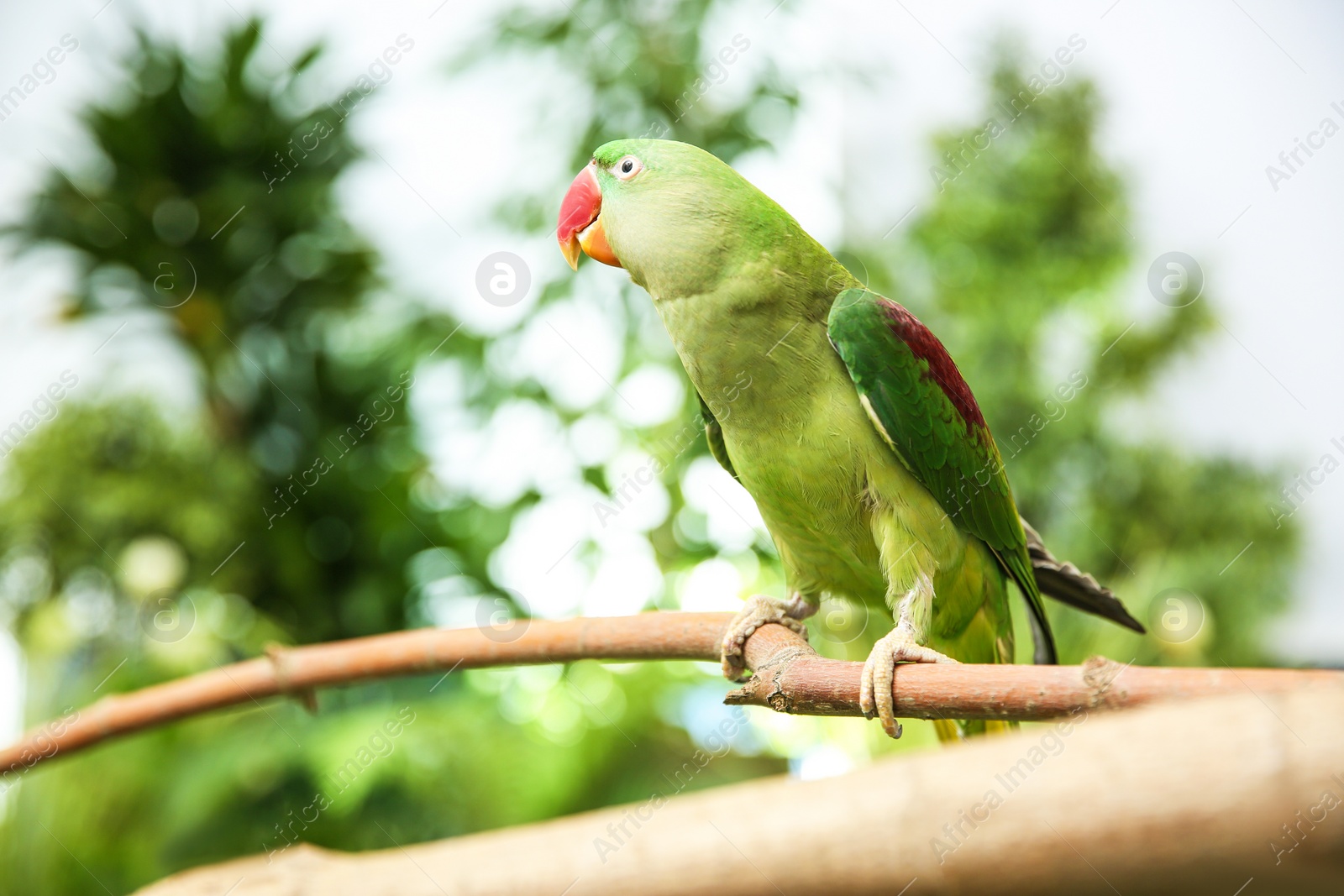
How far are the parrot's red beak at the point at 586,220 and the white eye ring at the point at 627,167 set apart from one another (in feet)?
0.10

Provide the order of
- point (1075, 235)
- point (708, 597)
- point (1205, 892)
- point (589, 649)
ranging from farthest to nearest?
point (1075, 235), point (708, 597), point (589, 649), point (1205, 892)

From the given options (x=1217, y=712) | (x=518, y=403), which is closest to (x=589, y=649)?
(x=1217, y=712)

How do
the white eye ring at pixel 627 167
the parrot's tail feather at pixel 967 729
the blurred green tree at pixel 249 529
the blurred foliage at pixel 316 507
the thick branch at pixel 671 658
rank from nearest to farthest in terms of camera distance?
1. the thick branch at pixel 671 658
2. the white eye ring at pixel 627 167
3. the parrot's tail feather at pixel 967 729
4. the blurred foliage at pixel 316 507
5. the blurred green tree at pixel 249 529

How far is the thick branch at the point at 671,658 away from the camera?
0.52 metres

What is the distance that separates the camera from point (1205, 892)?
31 cm

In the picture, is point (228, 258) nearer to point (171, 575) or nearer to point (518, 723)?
point (171, 575)

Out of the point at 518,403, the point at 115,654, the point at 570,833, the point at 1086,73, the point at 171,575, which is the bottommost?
the point at 115,654

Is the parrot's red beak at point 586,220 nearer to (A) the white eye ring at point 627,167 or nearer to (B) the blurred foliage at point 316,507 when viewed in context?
(A) the white eye ring at point 627,167

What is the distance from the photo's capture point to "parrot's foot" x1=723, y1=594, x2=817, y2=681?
969mm

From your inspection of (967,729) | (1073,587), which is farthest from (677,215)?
(967,729)

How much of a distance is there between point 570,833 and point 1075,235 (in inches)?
150

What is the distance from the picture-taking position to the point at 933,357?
3.03 ft

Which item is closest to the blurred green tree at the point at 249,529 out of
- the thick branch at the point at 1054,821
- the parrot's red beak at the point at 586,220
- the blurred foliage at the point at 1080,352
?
the parrot's red beak at the point at 586,220

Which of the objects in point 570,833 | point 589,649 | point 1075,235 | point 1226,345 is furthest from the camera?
point 1075,235
